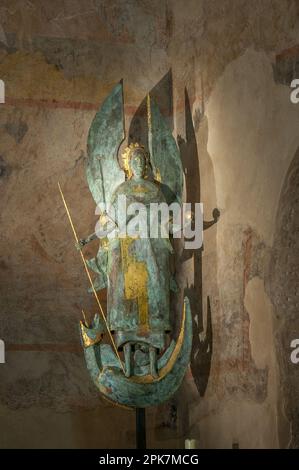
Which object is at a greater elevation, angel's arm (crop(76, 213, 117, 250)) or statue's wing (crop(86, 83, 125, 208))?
statue's wing (crop(86, 83, 125, 208))

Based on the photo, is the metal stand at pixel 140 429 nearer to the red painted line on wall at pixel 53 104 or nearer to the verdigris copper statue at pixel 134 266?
the verdigris copper statue at pixel 134 266

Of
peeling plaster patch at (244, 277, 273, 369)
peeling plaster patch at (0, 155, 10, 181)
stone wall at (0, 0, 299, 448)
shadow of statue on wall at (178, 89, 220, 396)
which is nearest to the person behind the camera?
peeling plaster patch at (244, 277, 273, 369)

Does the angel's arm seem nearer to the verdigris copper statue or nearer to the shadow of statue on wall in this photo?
the verdigris copper statue

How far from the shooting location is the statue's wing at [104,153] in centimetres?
941

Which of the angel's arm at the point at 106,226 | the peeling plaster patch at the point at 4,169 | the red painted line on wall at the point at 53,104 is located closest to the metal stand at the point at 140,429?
the angel's arm at the point at 106,226

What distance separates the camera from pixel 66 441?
980cm

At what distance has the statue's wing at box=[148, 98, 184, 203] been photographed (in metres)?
9.43

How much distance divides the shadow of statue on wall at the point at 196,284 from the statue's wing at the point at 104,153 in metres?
0.87

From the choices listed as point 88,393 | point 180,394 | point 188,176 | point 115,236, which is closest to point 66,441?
point 88,393

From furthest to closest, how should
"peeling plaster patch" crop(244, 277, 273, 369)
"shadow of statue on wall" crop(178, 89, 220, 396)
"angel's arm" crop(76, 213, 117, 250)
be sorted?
"shadow of statue on wall" crop(178, 89, 220, 396), "angel's arm" crop(76, 213, 117, 250), "peeling plaster patch" crop(244, 277, 273, 369)

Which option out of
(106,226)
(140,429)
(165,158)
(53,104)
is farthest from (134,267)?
(53,104)

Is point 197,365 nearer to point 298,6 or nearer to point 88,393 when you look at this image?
point 88,393

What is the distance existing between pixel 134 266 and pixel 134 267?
1 cm

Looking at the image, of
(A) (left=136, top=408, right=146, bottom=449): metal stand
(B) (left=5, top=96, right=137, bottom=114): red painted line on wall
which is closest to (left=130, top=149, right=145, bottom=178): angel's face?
(B) (left=5, top=96, right=137, bottom=114): red painted line on wall
